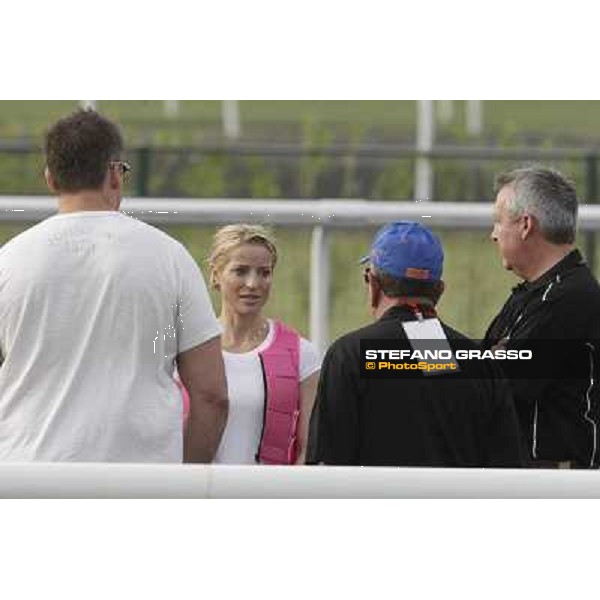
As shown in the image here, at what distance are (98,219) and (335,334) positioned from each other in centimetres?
463

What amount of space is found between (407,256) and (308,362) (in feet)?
2.27

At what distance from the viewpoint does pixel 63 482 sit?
12.8 ft

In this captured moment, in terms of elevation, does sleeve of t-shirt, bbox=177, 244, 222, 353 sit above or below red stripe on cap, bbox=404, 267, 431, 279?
below

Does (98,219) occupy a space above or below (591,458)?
above

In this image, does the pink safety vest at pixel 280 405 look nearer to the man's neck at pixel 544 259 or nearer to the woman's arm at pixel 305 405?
the woman's arm at pixel 305 405

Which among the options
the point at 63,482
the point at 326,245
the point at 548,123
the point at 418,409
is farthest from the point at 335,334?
the point at 548,123

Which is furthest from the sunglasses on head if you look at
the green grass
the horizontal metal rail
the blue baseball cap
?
the green grass

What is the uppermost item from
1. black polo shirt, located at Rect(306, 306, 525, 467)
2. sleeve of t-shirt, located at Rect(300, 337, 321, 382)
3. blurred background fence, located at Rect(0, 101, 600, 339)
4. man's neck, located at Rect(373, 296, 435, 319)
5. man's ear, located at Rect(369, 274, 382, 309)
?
blurred background fence, located at Rect(0, 101, 600, 339)

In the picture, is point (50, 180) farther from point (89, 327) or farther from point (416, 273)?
point (416, 273)

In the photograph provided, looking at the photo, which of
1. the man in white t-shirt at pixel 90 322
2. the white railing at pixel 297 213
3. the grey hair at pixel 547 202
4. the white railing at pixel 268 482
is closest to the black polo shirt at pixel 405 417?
the man in white t-shirt at pixel 90 322

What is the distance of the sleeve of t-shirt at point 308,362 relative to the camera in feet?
16.9

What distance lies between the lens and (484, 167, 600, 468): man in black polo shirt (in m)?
4.81

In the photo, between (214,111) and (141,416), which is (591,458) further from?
(214,111)

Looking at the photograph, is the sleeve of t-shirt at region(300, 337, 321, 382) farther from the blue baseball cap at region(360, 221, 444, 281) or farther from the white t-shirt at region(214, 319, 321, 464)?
the blue baseball cap at region(360, 221, 444, 281)
